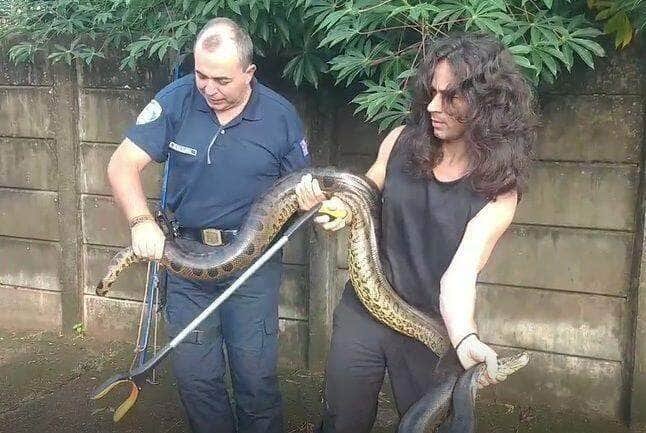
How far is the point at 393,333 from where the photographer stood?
2959 mm

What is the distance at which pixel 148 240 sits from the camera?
11.0ft

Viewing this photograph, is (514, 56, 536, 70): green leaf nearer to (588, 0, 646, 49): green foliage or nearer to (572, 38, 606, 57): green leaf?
(572, 38, 606, 57): green leaf

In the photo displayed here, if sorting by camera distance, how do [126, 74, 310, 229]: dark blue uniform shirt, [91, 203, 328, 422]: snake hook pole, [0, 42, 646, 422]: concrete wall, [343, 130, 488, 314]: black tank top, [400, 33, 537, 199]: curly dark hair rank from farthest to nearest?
[0, 42, 646, 422]: concrete wall, [126, 74, 310, 229]: dark blue uniform shirt, [91, 203, 328, 422]: snake hook pole, [343, 130, 488, 314]: black tank top, [400, 33, 537, 199]: curly dark hair

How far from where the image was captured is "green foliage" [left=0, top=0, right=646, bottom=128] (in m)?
3.49

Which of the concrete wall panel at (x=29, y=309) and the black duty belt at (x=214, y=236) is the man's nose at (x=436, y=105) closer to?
the black duty belt at (x=214, y=236)

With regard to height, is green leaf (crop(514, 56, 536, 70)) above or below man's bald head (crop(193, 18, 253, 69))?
below

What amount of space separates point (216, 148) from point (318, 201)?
588 millimetres

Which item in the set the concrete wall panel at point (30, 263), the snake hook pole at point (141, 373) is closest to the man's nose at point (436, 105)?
the snake hook pole at point (141, 373)

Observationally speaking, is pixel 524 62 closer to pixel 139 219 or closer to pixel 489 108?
pixel 489 108

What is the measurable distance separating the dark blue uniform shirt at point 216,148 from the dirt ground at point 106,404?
159cm

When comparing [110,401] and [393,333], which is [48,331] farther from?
[393,333]

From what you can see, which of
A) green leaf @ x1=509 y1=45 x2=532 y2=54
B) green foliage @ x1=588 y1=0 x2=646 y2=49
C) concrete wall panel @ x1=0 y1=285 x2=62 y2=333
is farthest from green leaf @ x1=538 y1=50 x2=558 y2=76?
concrete wall panel @ x1=0 y1=285 x2=62 y2=333

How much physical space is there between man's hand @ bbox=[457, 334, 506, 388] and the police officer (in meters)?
1.38

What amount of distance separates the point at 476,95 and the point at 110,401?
128 inches
